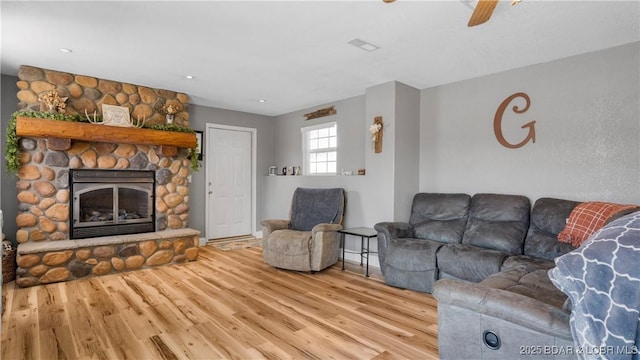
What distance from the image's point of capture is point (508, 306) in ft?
5.23

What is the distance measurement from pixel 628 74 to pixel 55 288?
19.3 feet

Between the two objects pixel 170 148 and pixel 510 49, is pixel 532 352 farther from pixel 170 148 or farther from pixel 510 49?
pixel 170 148

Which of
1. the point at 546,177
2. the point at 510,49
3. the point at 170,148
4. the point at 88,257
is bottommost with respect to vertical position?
the point at 88,257

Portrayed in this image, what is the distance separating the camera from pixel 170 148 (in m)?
4.61

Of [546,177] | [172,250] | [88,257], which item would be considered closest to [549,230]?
[546,177]

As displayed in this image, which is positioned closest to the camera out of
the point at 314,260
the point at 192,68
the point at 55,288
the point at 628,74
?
the point at 628,74

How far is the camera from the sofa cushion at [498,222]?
3.24 m

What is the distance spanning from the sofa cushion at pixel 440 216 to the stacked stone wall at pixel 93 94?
11.5 ft

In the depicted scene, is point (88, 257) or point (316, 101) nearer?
point (88, 257)

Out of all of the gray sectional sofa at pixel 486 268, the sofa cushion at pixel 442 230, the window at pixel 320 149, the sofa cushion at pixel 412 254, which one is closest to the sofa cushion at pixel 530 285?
the gray sectional sofa at pixel 486 268

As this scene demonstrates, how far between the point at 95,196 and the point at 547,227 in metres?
5.12

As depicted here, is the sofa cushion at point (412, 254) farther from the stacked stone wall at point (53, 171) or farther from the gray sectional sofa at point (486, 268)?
the stacked stone wall at point (53, 171)

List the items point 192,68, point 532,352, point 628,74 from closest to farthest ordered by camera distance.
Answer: point 532,352, point 628,74, point 192,68

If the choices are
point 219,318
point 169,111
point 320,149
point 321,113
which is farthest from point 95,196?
point 321,113
